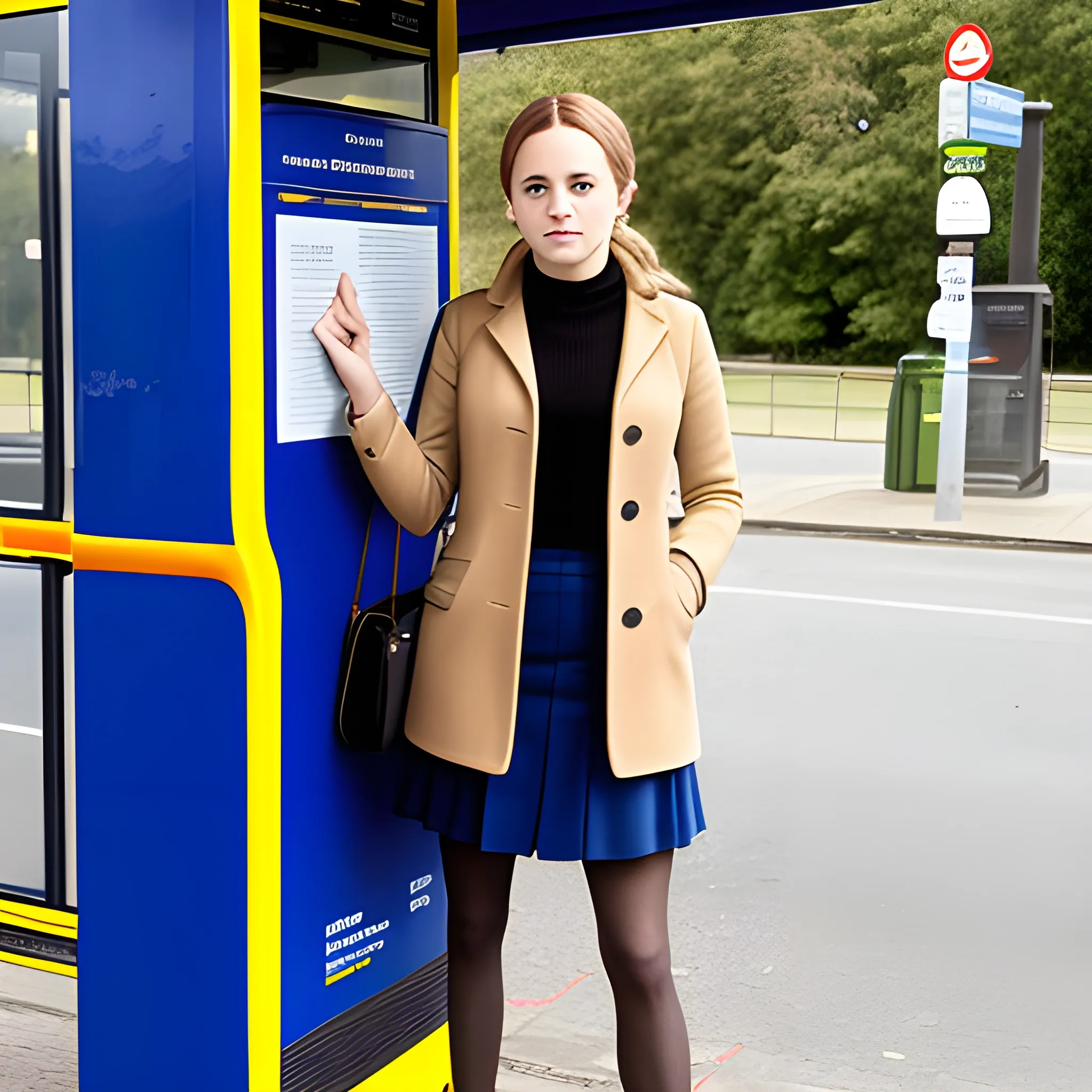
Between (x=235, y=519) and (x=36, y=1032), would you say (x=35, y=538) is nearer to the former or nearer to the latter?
(x=235, y=519)

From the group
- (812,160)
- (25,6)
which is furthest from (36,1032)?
(812,160)

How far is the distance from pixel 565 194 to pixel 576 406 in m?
0.34

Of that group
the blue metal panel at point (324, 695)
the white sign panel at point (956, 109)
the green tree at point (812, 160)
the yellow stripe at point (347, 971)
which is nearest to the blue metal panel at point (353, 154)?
the blue metal panel at point (324, 695)

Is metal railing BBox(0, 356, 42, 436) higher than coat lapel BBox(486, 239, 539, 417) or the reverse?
the reverse

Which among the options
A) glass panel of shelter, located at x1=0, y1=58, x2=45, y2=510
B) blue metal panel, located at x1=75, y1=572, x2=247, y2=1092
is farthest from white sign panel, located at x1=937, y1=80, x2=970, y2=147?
blue metal panel, located at x1=75, y1=572, x2=247, y2=1092

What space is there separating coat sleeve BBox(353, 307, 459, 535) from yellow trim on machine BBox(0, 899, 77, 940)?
4.48 feet

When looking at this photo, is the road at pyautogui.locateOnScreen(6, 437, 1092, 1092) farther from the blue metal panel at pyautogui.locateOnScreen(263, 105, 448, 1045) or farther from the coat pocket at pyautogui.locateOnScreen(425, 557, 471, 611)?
the coat pocket at pyautogui.locateOnScreen(425, 557, 471, 611)

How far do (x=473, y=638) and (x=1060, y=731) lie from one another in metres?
5.26

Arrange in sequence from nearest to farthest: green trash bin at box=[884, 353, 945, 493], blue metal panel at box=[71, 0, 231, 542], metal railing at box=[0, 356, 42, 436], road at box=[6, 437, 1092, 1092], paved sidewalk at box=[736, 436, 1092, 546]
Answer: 1. blue metal panel at box=[71, 0, 231, 542]
2. metal railing at box=[0, 356, 42, 436]
3. road at box=[6, 437, 1092, 1092]
4. paved sidewalk at box=[736, 436, 1092, 546]
5. green trash bin at box=[884, 353, 945, 493]

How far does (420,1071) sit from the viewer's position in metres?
3.07

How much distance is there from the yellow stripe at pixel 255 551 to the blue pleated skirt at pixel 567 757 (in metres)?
0.35

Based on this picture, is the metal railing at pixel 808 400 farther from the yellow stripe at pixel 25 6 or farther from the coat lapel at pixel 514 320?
the coat lapel at pixel 514 320

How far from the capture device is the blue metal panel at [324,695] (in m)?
2.56

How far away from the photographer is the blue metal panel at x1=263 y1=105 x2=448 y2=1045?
2564mm
